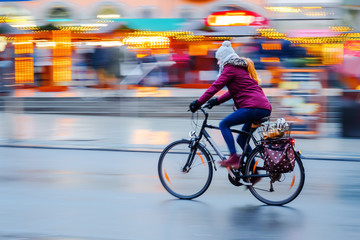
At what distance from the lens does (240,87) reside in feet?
20.5

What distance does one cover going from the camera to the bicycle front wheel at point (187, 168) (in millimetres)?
6461

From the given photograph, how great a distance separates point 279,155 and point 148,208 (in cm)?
142

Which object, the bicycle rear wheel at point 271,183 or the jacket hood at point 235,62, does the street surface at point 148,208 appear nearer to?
the bicycle rear wheel at point 271,183

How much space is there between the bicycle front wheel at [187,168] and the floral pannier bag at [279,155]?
0.69m

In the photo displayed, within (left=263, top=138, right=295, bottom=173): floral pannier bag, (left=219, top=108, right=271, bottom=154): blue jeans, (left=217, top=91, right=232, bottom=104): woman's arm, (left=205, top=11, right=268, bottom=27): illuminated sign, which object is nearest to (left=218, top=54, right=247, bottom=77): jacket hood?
(left=217, top=91, right=232, bottom=104): woman's arm

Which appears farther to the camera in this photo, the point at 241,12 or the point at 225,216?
the point at 241,12

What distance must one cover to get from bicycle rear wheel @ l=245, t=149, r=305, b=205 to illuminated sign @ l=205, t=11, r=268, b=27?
15.7 metres

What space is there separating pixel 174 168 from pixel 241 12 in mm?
15614

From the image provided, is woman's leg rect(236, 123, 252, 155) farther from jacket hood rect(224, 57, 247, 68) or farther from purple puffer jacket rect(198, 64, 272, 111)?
jacket hood rect(224, 57, 247, 68)

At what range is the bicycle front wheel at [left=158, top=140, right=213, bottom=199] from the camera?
6461 mm

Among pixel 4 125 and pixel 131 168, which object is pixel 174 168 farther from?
pixel 4 125

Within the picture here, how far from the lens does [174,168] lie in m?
6.63

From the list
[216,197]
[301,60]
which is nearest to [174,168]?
[216,197]

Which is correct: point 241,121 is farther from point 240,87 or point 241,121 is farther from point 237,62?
point 237,62
